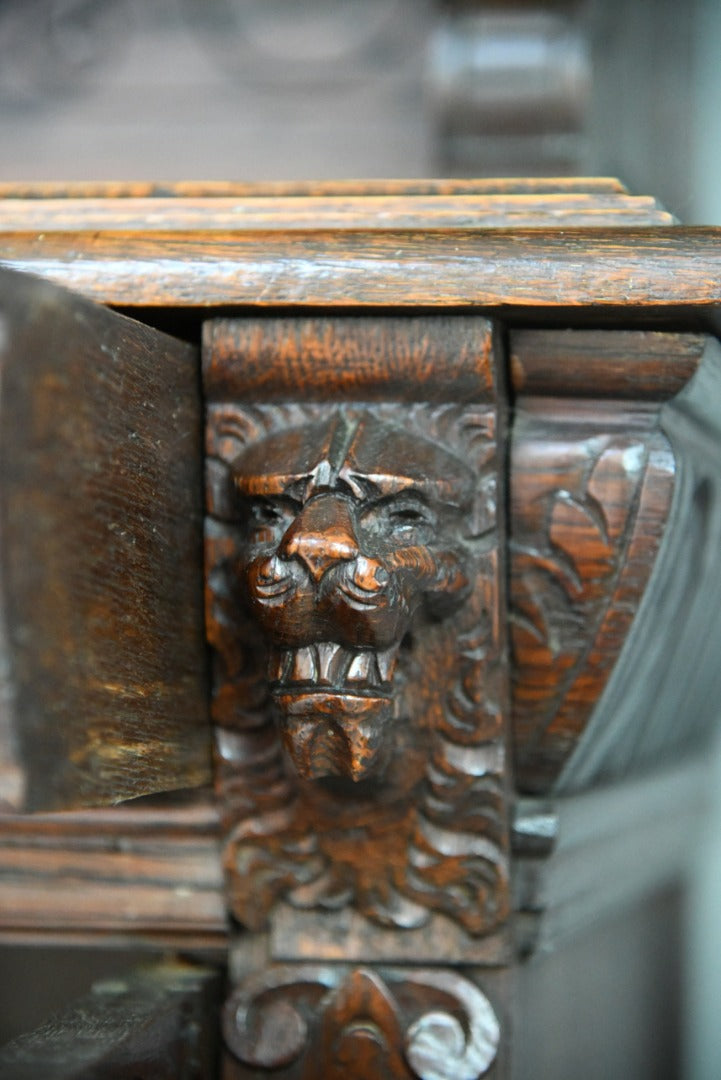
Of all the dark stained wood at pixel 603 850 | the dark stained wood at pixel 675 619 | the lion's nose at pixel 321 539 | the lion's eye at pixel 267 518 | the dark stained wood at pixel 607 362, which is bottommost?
the dark stained wood at pixel 603 850

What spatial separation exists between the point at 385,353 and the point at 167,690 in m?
0.19

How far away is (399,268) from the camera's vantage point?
56 cm

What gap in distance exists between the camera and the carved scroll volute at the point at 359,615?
0.54m

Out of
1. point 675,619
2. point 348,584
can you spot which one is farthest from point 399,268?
point 675,619

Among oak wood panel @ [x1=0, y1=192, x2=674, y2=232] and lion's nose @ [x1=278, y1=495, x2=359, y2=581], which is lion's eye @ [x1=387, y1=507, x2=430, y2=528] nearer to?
lion's nose @ [x1=278, y1=495, x2=359, y2=581]

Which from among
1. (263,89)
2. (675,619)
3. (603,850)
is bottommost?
(603,850)

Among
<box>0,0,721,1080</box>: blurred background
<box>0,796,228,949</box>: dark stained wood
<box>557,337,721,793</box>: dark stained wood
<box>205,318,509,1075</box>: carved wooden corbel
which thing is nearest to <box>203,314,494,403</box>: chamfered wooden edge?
<box>205,318,509,1075</box>: carved wooden corbel

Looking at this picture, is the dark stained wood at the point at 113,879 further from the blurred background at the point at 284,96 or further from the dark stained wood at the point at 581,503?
the blurred background at the point at 284,96

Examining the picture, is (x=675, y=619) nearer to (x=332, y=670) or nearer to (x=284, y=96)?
(x=332, y=670)

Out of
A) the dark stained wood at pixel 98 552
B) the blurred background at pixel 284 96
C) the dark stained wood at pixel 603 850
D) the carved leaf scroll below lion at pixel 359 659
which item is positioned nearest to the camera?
the dark stained wood at pixel 98 552

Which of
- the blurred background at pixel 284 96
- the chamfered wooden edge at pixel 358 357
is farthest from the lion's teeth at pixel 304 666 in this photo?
the blurred background at pixel 284 96

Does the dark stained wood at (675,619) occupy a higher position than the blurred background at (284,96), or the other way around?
the blurred background at (284,96)

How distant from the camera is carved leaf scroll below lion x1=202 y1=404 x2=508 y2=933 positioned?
0.54 meters

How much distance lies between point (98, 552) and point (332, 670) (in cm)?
12
